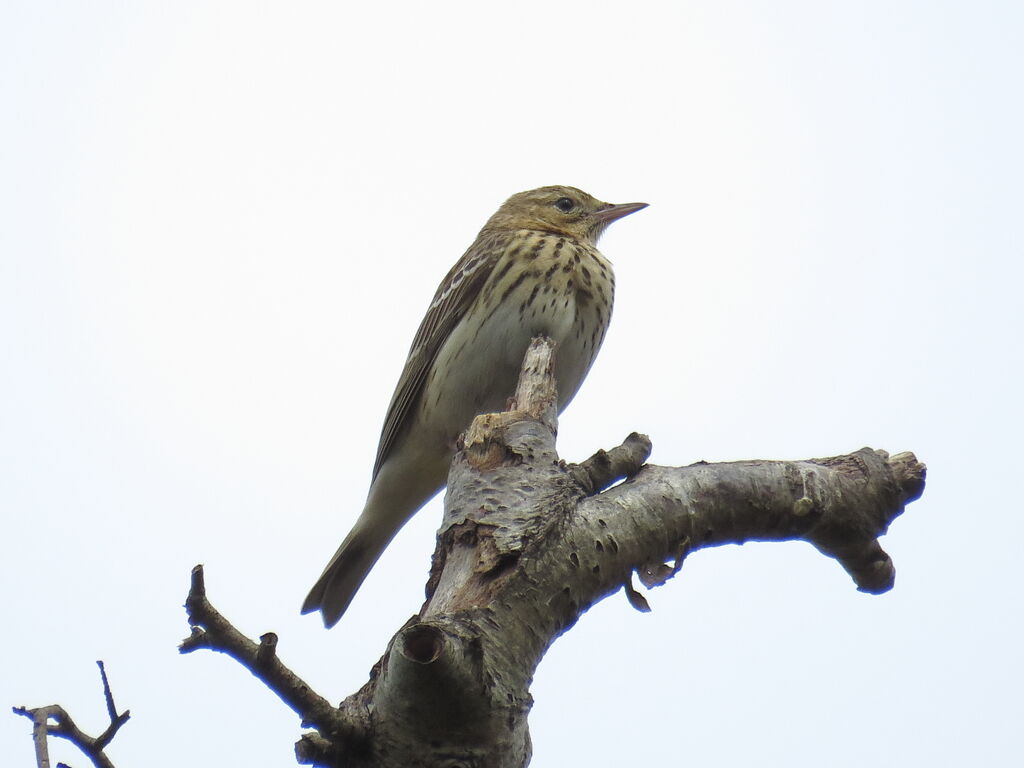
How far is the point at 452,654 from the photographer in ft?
8.51

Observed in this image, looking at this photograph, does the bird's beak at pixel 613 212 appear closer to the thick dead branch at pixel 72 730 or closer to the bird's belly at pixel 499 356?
the bird's belly at pixel 499 356

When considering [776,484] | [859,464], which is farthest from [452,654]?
[859,464]

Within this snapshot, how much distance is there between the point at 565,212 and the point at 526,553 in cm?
537

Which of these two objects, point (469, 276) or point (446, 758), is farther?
point (469, 276)

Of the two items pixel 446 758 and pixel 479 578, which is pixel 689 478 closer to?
pixel 479 578

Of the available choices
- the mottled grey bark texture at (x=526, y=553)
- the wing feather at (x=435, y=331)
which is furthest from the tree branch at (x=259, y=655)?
the wing feather at (x=435, y=331)

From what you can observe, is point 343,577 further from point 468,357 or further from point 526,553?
point 526,553

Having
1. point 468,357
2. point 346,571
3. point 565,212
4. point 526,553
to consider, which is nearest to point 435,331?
point 468,357

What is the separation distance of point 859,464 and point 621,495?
0.99 metres

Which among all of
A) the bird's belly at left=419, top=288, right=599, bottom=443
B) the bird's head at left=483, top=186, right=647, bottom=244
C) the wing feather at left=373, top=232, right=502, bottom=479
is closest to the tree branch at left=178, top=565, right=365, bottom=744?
the bird's belly at left=419, top=288, right=599, bottom=443

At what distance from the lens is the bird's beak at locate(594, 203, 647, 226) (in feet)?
27.0

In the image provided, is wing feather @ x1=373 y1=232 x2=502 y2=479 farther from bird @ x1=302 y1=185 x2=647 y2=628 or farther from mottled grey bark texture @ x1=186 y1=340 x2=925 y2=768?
mottled grey bark texture @ x1=186 y1=340 x2=925 y2=768

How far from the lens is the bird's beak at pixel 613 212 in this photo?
8.22 m

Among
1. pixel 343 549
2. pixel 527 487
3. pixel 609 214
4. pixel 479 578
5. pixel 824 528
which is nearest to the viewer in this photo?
pixel 479 578
